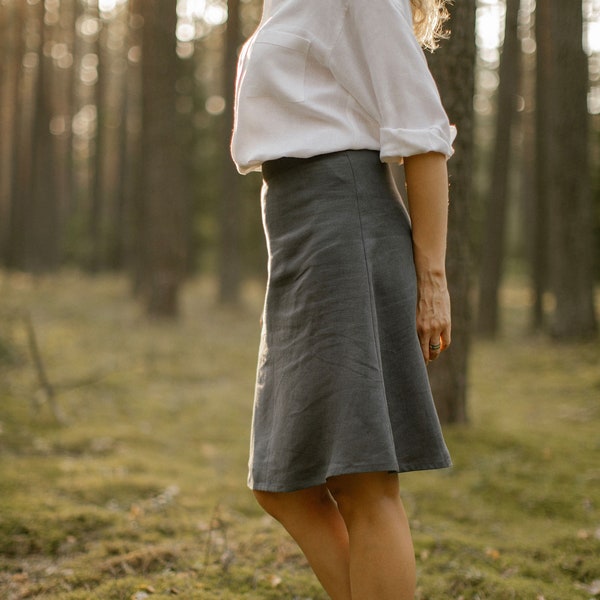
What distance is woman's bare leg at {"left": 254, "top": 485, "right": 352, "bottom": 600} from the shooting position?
1914mm

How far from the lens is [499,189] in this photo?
37.9ft

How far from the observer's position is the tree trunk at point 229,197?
580 inches

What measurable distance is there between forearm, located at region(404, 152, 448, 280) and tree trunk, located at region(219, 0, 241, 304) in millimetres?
13003

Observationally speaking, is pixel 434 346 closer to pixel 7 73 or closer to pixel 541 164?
pixel 541 164

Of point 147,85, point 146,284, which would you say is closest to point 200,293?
point 146,284

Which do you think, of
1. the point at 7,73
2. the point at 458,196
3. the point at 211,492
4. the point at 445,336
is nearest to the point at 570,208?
the point at 458,196

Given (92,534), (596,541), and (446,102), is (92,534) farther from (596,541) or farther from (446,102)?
(446,102)

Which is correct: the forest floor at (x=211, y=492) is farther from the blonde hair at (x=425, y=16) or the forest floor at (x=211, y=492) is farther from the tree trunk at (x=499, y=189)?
the tree trunk at (x=499, y=189)

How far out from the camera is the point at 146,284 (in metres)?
13.0

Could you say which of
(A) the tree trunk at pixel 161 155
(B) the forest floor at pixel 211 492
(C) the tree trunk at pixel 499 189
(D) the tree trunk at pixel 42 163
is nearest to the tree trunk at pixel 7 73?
(D) the tree trunk at pixel 42 163

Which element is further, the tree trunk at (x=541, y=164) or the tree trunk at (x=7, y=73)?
the tree trunk at (x=7, y=73)

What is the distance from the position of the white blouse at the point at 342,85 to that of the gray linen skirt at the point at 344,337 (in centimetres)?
6

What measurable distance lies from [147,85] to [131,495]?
9.23m

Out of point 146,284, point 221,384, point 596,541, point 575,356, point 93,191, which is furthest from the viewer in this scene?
point 93,191
